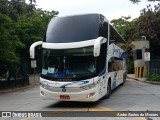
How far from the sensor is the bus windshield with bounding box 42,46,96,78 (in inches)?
571

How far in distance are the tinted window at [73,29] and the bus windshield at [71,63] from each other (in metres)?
0.52

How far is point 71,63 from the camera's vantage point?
48.0 feet

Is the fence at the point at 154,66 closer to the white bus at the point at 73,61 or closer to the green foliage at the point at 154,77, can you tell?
the green foliage at the point at 154,77

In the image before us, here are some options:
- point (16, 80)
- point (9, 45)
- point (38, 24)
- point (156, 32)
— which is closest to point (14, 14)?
point (9, 45)

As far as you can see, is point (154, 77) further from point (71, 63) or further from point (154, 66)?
point (71, 63)

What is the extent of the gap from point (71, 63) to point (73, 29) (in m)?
A: 1.56

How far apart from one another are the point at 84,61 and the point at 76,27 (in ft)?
5.34

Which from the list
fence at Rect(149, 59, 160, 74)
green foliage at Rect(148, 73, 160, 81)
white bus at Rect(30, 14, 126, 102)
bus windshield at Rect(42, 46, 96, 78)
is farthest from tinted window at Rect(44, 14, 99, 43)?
fence at Rect(149, 59, 160, 74)

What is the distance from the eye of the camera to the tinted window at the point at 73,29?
585 inches

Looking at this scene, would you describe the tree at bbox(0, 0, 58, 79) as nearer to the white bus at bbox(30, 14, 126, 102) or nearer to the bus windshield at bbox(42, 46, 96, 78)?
the white bus at bbox(30, 14, 126, 102)

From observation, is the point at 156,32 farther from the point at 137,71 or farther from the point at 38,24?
the point at 38,24

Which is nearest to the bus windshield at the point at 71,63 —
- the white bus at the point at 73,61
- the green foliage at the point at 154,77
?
the white bus at the point at 73,61

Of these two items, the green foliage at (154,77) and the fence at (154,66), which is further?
the fence at (154,66)

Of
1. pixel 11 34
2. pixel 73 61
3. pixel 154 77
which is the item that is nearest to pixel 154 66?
pixel 154 77
